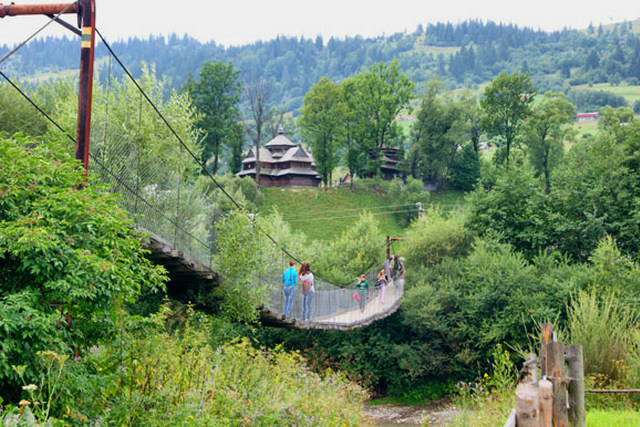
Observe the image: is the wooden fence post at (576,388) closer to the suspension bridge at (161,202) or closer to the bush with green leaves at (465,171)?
the suspension bridge at (161,202)

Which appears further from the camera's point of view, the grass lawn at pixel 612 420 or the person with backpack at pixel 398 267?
the person with backpack at pixel 398 267

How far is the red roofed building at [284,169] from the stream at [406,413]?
99.0 feet

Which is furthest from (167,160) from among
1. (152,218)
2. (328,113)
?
(328,113)

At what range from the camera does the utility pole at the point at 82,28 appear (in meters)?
7.88

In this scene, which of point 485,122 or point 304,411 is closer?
point 304,411

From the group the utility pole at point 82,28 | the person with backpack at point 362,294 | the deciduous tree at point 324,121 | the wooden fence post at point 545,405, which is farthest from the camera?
the deciduous tree at point 324,121

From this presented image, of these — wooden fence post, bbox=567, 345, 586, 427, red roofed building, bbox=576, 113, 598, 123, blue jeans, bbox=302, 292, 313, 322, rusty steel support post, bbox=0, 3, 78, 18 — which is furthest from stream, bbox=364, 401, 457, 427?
red roofed building, bbox=576, 113, 598, 123

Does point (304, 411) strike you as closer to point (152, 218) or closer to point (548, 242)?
point (152, 218)

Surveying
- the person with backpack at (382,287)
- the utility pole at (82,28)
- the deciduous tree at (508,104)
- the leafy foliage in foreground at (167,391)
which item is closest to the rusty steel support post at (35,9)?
the utility pole at (82,28)

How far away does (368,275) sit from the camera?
1013 inches

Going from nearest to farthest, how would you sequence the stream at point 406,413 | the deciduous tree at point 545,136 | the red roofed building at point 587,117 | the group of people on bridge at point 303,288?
1. the group of people on bridge at point 303,288
2. the stream at point 406,413
3. the deciduous tree at point 545,136
4. the red roofed building at point 587,117

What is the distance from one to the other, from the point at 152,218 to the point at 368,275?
15763 millimetres

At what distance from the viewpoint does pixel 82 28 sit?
7945mm

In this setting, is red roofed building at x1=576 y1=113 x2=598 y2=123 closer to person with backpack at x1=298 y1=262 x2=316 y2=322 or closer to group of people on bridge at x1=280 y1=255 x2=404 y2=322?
group of people on bridge at x1=280 y1=255 x2=404 y2=322
